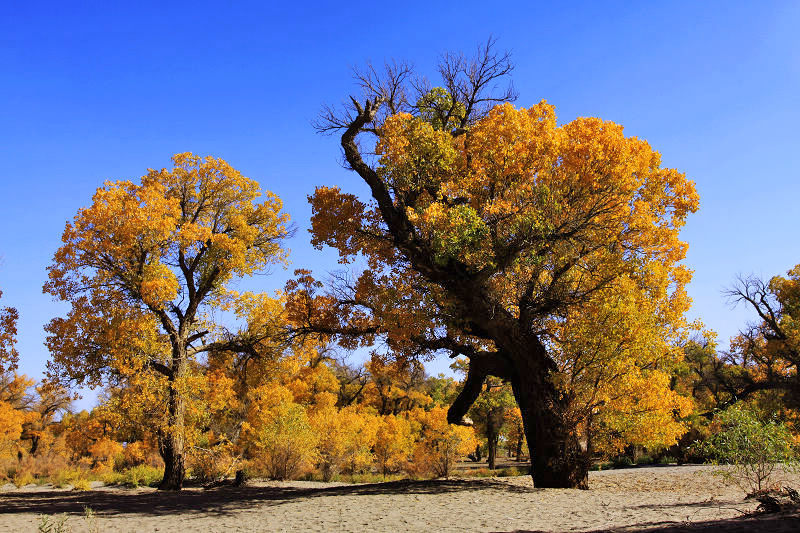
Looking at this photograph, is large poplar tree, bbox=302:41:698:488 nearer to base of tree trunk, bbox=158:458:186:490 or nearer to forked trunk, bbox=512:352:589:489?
forked trunk, bbox=512:352:589:489

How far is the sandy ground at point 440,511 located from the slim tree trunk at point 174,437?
3.83 m

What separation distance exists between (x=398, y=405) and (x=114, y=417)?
31.9 meters

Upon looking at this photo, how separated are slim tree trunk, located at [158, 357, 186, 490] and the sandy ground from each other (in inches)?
151

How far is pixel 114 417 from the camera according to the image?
1542 centimetres

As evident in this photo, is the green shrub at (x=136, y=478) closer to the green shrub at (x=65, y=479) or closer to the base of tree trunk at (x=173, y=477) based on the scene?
the green shrub at (x=65, y=479)

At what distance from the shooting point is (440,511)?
29.6ft

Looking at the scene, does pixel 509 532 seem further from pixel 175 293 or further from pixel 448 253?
pixel 175 293

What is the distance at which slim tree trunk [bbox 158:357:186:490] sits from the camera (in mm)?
16609

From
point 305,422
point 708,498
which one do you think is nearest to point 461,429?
point 305,422

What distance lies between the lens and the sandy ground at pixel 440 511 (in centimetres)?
736

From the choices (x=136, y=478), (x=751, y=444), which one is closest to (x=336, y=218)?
(x=751, y=444)

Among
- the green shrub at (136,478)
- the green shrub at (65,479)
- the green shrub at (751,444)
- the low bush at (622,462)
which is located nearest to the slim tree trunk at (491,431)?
the low bush at (622,462)

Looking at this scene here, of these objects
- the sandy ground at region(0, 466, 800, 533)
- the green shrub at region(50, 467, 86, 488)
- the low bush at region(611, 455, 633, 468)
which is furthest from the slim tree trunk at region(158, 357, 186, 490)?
the low bush at region(611, 455, 633, 468)

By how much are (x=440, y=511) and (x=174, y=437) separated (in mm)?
11613
